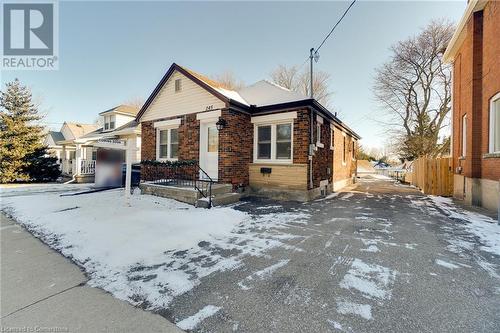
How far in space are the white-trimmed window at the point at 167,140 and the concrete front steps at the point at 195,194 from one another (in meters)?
2.14

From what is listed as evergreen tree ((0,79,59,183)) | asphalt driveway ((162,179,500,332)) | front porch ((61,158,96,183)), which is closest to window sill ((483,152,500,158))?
asphalt driveway ((162,179,500,332))

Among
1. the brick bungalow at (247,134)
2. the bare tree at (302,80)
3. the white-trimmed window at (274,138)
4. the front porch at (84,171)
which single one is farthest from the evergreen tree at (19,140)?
the bare tree at (302,80)

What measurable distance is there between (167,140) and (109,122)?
12583mm

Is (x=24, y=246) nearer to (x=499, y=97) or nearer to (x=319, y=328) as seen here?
(x=319, y=328)

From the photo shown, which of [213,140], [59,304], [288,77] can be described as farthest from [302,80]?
[59,304]

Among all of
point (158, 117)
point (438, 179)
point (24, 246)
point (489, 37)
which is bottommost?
point (24, 246)

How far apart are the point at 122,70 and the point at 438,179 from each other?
20348 millimetres

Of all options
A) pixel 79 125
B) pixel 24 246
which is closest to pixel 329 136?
pixel 24 246

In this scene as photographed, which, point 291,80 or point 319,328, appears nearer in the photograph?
point 319,328

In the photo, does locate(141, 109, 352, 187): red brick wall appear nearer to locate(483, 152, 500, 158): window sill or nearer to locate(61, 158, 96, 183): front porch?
locate(483, 152, 500, 158): window sill

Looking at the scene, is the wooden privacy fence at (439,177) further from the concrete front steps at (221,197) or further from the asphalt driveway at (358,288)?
the concrete front steps at (221,197)

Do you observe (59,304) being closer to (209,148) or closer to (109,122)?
(209,148)

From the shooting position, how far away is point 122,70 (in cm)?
1653

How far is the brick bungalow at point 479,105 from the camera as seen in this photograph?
A: 6980 millimetres
